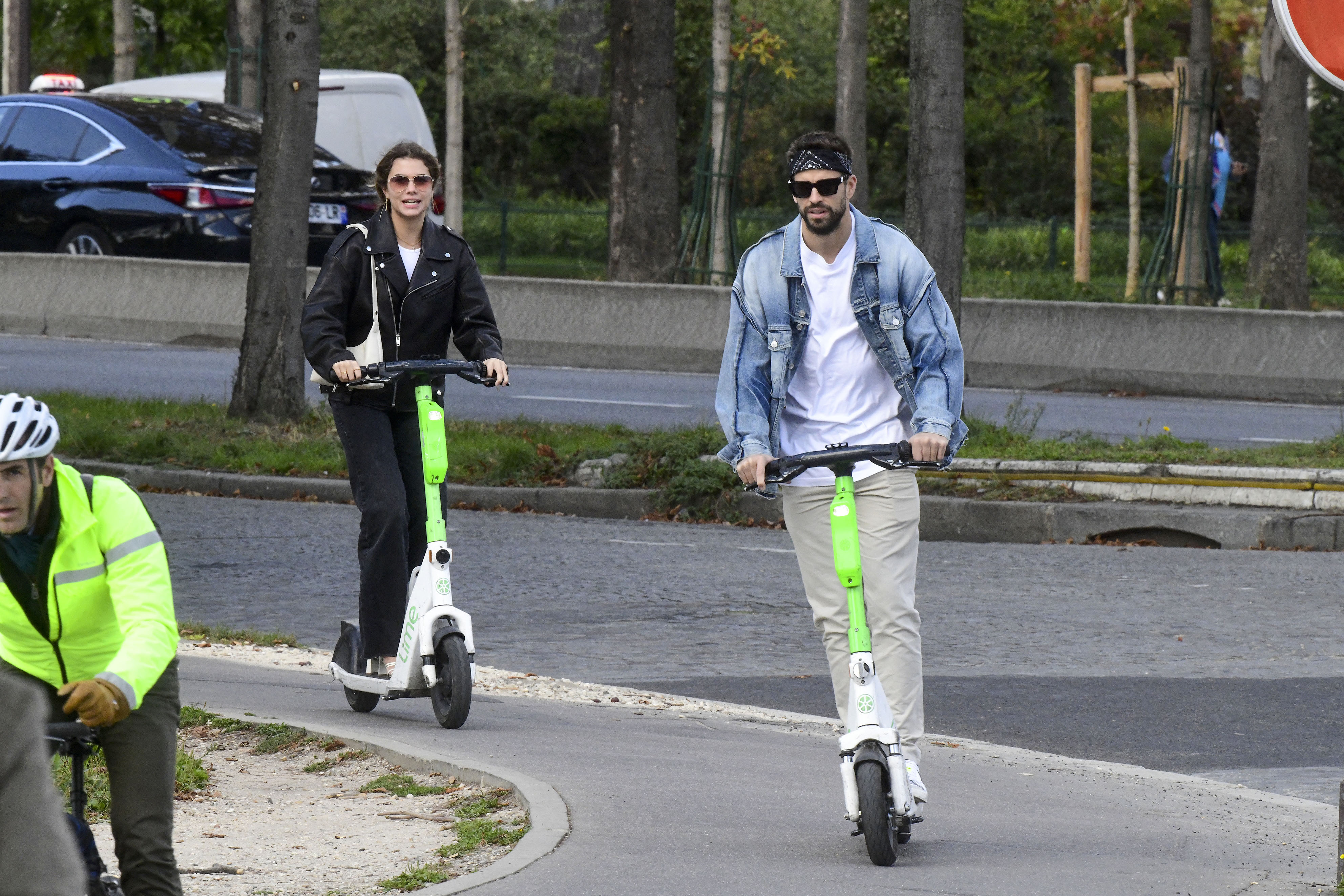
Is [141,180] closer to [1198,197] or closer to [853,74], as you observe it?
[853,74]

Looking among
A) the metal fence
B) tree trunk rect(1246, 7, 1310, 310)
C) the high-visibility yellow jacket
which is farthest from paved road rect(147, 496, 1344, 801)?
the metal fence

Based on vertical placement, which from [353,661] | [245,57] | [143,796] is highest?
[245,57]

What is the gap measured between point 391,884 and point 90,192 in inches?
633

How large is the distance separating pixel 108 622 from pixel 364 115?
19.6 m

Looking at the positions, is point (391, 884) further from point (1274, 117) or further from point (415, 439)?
point (1274, 117)

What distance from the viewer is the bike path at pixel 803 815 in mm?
4844

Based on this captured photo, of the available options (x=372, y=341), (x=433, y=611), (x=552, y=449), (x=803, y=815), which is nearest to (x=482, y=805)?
(x=803, y=815)

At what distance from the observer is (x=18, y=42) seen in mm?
28641

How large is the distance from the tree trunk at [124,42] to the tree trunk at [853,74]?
1080 centimetres

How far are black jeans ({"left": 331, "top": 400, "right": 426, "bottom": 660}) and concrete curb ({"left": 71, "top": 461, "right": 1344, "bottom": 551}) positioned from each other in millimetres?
3039

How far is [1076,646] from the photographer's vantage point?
821 centimetres

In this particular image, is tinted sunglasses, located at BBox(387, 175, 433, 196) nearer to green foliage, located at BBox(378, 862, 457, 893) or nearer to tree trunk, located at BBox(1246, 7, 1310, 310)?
green foliage, located at BBox(378, 862, 457, 893)

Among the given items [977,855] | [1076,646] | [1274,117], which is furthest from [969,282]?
[977,855]

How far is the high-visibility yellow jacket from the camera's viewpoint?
3.68 metres
